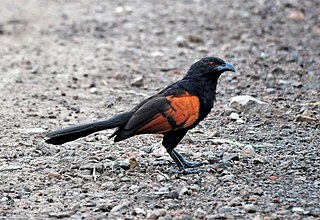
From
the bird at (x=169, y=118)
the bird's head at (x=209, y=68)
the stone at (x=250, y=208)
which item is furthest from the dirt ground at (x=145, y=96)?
the bird's head at (x=209, y=68)

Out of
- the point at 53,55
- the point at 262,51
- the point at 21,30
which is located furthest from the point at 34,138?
the point at 21,30

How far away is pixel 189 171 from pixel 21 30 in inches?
273

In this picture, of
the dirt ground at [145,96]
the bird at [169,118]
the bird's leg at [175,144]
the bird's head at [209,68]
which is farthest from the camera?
the bird's head at [209,68]

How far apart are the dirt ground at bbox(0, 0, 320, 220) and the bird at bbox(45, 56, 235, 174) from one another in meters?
0.27

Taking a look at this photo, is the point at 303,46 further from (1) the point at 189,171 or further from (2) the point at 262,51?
(1) the point at 189,171

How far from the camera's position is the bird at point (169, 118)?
562 cm

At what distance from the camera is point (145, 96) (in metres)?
8.47

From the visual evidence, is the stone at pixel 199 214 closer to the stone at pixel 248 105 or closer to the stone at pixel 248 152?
the stone at pixel 248 152

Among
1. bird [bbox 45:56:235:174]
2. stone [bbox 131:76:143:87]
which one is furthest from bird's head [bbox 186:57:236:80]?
stone [bbox 131:76:143:87]

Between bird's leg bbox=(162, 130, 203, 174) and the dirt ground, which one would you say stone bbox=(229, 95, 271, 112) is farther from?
bird's leg bbox=(162, 130, 203, 174)

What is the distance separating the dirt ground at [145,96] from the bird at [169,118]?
10.4 inches

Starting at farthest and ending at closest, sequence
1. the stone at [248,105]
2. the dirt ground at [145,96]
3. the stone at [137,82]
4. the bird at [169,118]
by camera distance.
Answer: the stone at [137,82], the stone at [248,105], the bird at [169,118], the dirt ground at [145,96]

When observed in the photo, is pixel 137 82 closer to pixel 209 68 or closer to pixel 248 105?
pixel 248 105

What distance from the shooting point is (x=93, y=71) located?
9555 millimetres
